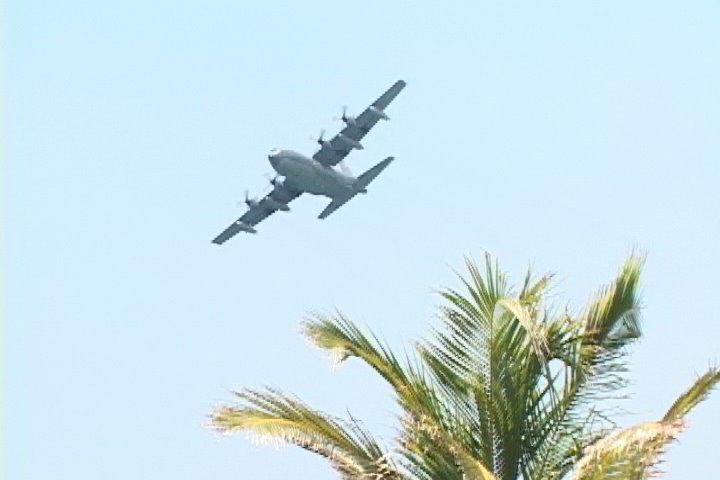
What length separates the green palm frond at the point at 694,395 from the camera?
9383mm

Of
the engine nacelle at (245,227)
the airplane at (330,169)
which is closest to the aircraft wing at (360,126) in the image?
the airplane at (330,169)

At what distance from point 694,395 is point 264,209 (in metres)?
71.6

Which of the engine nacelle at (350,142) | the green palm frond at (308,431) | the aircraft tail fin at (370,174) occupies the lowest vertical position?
the green palm frond at (308,431)

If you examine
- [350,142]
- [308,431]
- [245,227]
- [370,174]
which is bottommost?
[308,431]

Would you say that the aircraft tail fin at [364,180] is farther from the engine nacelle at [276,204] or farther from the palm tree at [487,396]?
the palm tree at [487,396]

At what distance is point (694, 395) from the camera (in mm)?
9398

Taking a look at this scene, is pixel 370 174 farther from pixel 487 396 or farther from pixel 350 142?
pixel 487 396

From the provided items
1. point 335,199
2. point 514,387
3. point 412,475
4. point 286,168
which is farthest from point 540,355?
point 335,199

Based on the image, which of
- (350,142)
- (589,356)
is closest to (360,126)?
(350,142)

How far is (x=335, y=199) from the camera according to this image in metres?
78.0

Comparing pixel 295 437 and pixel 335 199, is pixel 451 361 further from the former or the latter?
pixel 335 199

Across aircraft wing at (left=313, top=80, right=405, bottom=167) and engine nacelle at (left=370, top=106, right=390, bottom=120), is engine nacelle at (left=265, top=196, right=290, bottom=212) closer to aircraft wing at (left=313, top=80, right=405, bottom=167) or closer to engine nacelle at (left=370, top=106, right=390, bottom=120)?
aircraft wing at (left=313, top=80, right=405, bottom=167)

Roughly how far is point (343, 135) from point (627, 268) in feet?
203

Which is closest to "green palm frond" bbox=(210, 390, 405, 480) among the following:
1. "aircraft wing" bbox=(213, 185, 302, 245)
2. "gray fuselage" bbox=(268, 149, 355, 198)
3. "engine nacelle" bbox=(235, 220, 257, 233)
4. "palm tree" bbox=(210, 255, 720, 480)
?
"palm tree" bbox=(210, 255, 720, 480)
